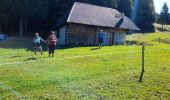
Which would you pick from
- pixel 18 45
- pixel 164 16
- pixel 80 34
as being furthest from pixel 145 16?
pixel 18 45

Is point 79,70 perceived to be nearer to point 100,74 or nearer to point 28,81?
point 100,74

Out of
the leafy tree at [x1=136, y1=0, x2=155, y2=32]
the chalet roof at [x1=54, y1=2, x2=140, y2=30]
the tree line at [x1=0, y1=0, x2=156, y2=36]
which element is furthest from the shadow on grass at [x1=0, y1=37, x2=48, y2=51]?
the leafy tree at [x1=136, y1=0, x2=155, y2=32]

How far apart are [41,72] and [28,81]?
2.14 metres

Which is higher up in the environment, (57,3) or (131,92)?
(57,3)

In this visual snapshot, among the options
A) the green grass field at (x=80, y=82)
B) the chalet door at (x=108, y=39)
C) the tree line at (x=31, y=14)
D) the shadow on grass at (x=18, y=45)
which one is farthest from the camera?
the tree line at (x=31, y=14)

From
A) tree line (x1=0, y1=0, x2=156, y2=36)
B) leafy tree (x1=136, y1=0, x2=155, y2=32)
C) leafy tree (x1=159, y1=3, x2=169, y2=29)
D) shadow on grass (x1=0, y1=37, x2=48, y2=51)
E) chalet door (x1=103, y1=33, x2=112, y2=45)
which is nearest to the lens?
shadow on grass (x1=0, y1=37, x2=48, y2=51)

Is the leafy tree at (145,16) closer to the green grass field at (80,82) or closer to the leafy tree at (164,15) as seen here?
the leafy tree at (164,15)

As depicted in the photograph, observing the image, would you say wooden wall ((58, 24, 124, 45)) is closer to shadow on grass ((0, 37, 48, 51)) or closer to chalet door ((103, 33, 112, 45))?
chalet door ((103, 33, 112, 45))

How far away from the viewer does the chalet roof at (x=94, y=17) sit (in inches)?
1688

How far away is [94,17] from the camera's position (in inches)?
1804

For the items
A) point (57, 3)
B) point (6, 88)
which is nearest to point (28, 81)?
point (6, 88)

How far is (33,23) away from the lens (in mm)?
58688

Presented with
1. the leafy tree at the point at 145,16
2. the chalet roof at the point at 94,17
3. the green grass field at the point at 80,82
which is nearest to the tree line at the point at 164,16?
the leafy tree at the point at 145,16

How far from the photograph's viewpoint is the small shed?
4289cm
